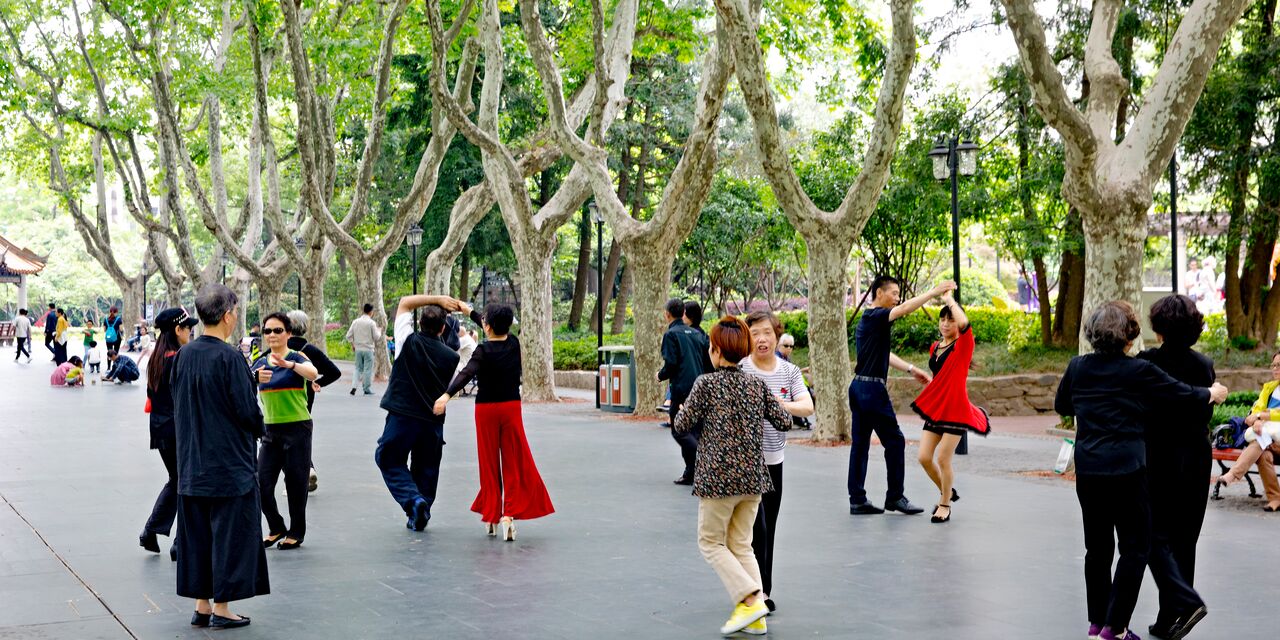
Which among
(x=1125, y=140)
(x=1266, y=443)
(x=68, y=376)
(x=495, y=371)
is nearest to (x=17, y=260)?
(x=68, y=376)

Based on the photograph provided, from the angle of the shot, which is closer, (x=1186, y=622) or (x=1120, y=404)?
(x=1120, y=404)

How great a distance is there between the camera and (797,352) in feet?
82.8

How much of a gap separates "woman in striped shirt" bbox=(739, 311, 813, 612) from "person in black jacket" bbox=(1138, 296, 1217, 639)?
64.3 inches

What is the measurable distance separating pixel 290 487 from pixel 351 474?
4060 mm

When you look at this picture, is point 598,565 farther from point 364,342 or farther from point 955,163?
point 364,342

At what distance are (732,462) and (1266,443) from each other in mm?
5635

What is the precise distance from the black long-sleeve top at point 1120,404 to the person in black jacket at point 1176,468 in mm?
152

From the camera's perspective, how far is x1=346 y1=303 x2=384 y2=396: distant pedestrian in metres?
24.5

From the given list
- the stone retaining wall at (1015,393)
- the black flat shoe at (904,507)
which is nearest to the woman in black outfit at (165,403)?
the black flat shoe at (904,507)

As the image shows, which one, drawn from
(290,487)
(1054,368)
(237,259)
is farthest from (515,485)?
(237,259)

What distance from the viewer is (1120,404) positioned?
5852 mm

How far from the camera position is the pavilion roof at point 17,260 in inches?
2296

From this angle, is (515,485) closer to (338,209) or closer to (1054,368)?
(1054,368)

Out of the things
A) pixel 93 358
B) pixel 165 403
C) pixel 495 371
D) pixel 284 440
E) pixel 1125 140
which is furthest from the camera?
pixel 93 358
